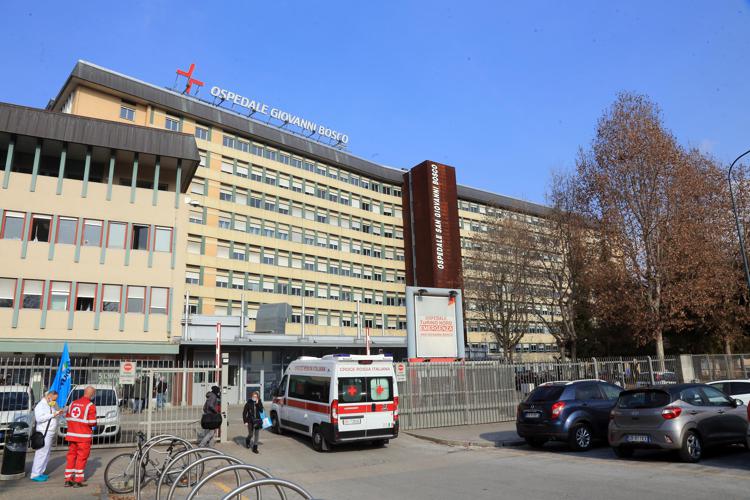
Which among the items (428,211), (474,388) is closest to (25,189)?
(474,388)

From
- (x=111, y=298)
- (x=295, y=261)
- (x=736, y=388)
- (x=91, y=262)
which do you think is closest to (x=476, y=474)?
(x=736, y=388)

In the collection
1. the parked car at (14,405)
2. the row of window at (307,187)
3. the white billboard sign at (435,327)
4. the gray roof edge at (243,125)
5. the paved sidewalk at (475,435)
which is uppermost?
the gray roof edge at (243,125)

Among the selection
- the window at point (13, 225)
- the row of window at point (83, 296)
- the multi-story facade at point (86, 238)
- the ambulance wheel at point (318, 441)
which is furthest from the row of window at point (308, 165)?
the ambulance wheel at point (318, 441)

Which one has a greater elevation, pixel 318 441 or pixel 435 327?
pixel 435 327

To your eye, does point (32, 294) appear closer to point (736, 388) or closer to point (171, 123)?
point (171, 123)

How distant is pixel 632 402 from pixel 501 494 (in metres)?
4.97

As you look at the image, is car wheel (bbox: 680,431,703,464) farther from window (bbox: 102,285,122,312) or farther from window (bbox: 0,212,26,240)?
window (bbox: 0,212,26,240)

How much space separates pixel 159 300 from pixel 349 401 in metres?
19.3

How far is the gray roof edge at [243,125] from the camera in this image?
4175 centimetres

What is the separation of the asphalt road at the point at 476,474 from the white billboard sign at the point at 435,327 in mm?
6035

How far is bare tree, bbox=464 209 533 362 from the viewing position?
34.7 meters

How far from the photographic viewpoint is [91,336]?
28.3 meters

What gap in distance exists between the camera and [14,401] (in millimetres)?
14828

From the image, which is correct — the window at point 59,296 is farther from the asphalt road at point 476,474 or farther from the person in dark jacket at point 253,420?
the person in dark jacket at point 253,420
